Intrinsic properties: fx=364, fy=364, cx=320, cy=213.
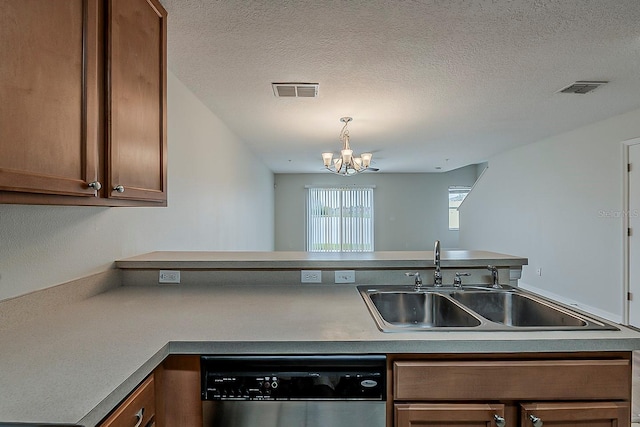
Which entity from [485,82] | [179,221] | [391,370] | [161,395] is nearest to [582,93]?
[485,82]

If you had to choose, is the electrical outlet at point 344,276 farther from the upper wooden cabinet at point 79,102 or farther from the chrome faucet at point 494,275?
the upper wooden cabinet at point 79,102

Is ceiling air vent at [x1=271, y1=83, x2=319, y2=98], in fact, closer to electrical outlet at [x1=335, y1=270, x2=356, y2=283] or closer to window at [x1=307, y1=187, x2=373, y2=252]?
electrical outlet at [x1=335, y1=270, x2=356, y2=283]

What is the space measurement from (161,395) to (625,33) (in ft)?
9.65

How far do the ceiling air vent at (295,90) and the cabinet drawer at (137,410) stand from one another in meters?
2.37

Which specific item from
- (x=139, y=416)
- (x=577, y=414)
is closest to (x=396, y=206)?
(x=577, y=414)

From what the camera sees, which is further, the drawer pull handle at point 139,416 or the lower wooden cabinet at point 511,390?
the lower wooden cabinet at point 511,390

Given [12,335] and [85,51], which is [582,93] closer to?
[85,51]

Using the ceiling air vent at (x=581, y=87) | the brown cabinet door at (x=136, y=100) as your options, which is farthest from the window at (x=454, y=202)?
the brown cabinet door at (x=136, y=100)

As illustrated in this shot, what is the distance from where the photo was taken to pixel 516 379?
118 centimetres

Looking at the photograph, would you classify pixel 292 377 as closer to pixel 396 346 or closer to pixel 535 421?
pixel 396 346

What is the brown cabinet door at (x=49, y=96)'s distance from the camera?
88 centimetres

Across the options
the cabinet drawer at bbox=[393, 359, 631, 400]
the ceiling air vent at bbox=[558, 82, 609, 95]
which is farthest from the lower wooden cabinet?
the ceiling air vent at bbox=[558, 82, 609, 95]

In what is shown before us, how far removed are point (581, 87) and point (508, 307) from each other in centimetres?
228

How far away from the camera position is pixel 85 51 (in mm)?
1140
